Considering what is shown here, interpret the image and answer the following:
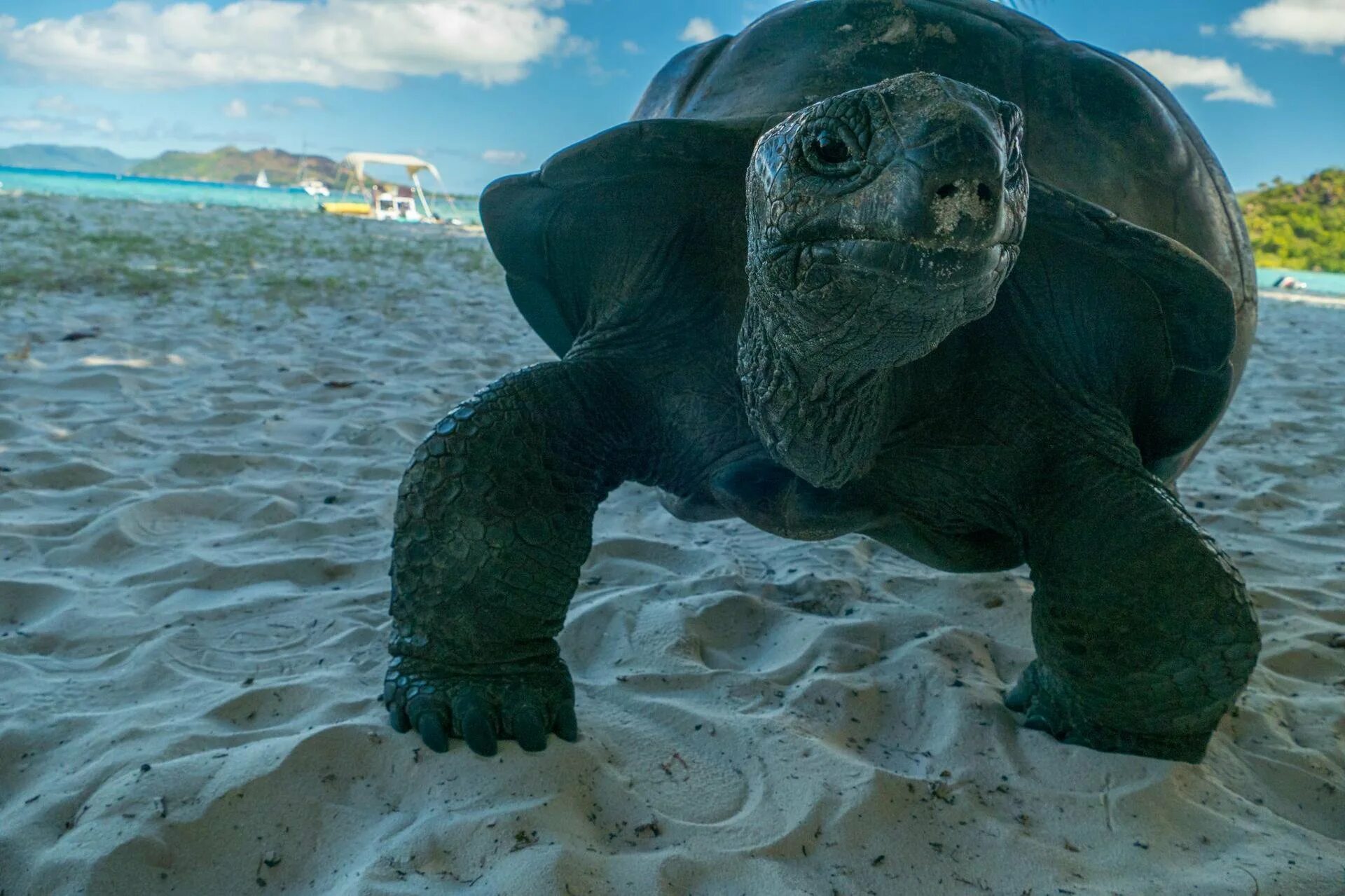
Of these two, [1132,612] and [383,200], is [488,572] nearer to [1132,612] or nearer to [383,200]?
[1132,612]

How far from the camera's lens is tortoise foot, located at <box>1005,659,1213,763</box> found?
6.52ft

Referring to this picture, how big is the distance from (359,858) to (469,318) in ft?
19.5

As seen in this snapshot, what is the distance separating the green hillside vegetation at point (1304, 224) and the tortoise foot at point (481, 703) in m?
31.4

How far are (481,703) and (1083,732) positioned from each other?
4.14 feet

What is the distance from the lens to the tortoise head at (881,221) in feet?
3.87

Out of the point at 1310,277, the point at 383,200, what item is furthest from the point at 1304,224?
the point at 383,200

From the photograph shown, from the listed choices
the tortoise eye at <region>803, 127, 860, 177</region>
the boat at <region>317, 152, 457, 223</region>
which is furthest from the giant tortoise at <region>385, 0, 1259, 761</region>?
the boat at <region>317, 152, 457, 223</region>

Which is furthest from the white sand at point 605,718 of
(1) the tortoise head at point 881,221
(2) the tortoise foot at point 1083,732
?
(1) the tortoise head at point 881,221

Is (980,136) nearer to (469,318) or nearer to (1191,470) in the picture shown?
(1191,470)

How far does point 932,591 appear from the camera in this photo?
2.89 metres

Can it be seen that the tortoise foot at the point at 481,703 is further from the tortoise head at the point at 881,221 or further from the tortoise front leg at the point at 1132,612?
the tortoise front leg at the point at 1132,612

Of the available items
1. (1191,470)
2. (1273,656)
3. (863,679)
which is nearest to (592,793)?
(863,679)

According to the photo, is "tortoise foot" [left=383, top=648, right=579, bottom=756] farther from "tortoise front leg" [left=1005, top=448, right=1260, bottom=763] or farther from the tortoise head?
"tortoise front leg" [left=1005, top=448, right=1260, bottom=763]

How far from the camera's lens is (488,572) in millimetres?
1974
